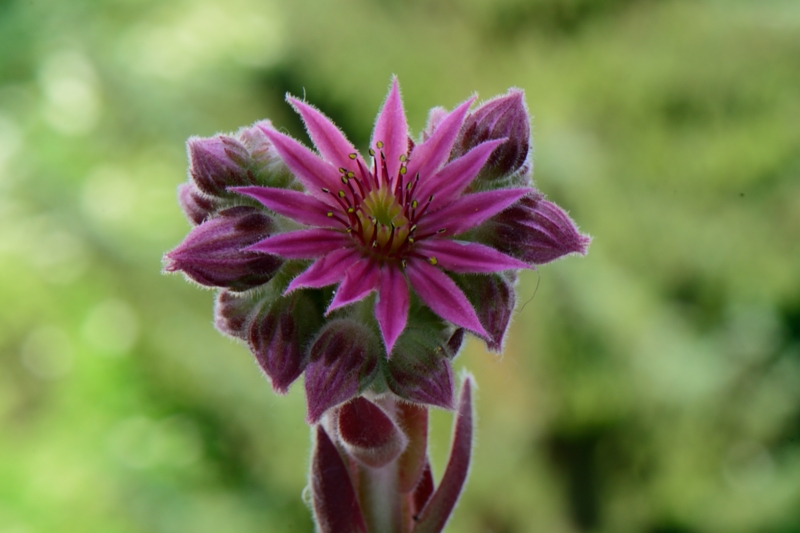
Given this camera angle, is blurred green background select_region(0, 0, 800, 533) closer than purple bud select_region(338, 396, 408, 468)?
No

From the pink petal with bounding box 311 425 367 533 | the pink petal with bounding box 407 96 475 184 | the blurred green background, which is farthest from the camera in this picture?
the blurred green background

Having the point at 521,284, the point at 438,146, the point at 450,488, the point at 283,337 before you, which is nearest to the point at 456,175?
the point at 438,146

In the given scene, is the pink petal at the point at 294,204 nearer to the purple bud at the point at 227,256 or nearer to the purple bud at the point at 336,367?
the purple bud at the point at 227,256

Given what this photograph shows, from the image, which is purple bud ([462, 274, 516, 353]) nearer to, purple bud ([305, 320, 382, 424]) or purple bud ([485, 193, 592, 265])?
purple bud ([485, 193, 592, 265])

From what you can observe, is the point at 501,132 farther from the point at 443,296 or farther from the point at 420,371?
the point at 420,371

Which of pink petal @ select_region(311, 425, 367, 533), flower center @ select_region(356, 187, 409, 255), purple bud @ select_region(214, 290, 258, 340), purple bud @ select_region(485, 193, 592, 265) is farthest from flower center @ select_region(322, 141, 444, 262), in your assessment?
pink petal @ select_region(311, 425, 367, 533)

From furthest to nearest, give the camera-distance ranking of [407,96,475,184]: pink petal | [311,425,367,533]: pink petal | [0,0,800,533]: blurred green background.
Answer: [0,0,800,533]: blurred green background, [311,425,367,533]: pink petal, [407,96,475,184]: pink petal
